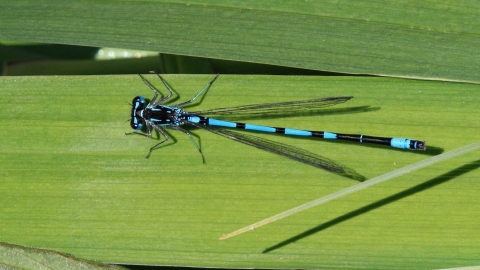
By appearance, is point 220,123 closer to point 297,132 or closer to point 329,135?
point 297,132

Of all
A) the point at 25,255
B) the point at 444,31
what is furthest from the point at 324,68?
the point at 25,255

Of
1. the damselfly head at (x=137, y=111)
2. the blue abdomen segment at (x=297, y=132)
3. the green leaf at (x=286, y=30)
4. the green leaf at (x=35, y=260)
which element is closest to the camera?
the green leaf at (x=286, y=30)

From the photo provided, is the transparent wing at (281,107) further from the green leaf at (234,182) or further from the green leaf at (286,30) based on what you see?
the green leaf at (286,30)

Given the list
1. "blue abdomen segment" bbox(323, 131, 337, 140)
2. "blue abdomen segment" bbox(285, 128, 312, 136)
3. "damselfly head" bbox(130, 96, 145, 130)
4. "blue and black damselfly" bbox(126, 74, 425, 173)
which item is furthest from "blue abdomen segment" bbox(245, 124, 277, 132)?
"damselfly head" bbox(130, 96, 145, 130)

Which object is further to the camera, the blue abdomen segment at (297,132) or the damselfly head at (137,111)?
the damselfly head at (137,111)

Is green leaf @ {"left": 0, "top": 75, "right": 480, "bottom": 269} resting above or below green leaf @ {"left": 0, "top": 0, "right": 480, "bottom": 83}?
below

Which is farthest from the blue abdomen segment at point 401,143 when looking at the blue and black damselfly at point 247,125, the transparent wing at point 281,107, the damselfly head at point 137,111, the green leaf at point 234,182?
the damselfly head at point 137,111

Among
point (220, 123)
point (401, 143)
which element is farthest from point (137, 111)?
point (401, 143)

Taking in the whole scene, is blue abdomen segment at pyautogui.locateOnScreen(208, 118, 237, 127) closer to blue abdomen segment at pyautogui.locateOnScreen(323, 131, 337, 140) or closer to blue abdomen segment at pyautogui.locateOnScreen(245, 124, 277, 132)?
blue abdomen segment at pyautogui.locateOnScreen(245, 124, 277, 132)
